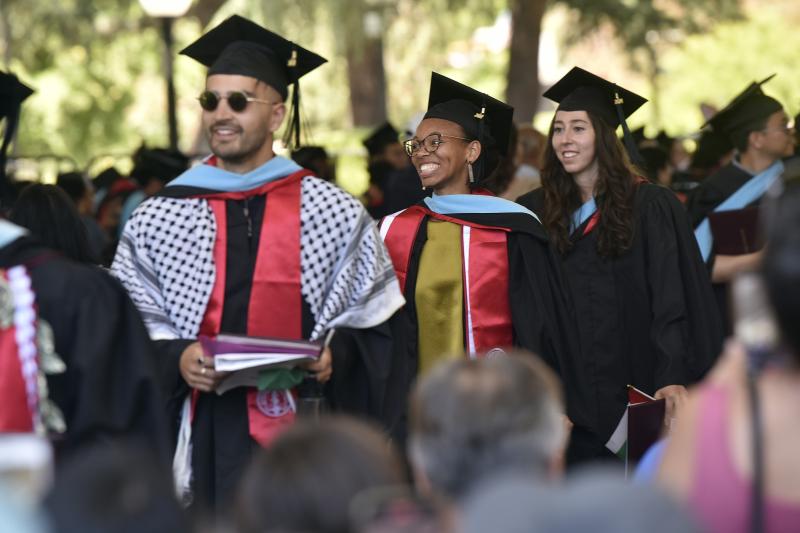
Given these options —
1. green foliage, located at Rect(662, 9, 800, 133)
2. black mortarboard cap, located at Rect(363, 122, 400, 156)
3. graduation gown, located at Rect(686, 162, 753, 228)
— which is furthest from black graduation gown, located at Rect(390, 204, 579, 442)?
green foliage, located at Rect(662, 9, 800, 133)

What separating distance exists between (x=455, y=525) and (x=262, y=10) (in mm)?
15992

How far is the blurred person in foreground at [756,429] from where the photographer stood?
2686mm

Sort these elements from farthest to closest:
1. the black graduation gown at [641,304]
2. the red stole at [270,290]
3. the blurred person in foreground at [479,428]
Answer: the black graduation gown at [641,304] → the red stole at [270,290] → the blurred person in foreground at [479,428]

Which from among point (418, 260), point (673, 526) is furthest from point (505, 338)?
point (673, 526)

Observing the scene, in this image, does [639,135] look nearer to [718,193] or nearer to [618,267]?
[718,193]

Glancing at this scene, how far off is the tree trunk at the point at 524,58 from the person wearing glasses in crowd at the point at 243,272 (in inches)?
430

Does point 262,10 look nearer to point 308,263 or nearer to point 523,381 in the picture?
point 308,263

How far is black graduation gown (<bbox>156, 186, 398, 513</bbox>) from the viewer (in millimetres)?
5148

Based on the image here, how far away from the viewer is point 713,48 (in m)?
34.6

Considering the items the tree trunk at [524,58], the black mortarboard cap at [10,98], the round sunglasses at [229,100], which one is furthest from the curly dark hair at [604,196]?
the tree trunk at [524,58]

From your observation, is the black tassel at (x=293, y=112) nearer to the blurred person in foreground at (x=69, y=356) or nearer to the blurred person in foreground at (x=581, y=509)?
the blurred person in foreground at (x=69, y=356)

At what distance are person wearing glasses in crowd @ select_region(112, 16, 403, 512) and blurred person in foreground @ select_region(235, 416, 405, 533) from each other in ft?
7.81

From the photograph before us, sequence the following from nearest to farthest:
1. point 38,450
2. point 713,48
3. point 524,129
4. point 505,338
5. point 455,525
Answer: point 455,525 < point 38,450 < point 505,338 < point 524,129 < point 713,48

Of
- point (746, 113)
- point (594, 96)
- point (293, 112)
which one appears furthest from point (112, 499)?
point (746, 113)
